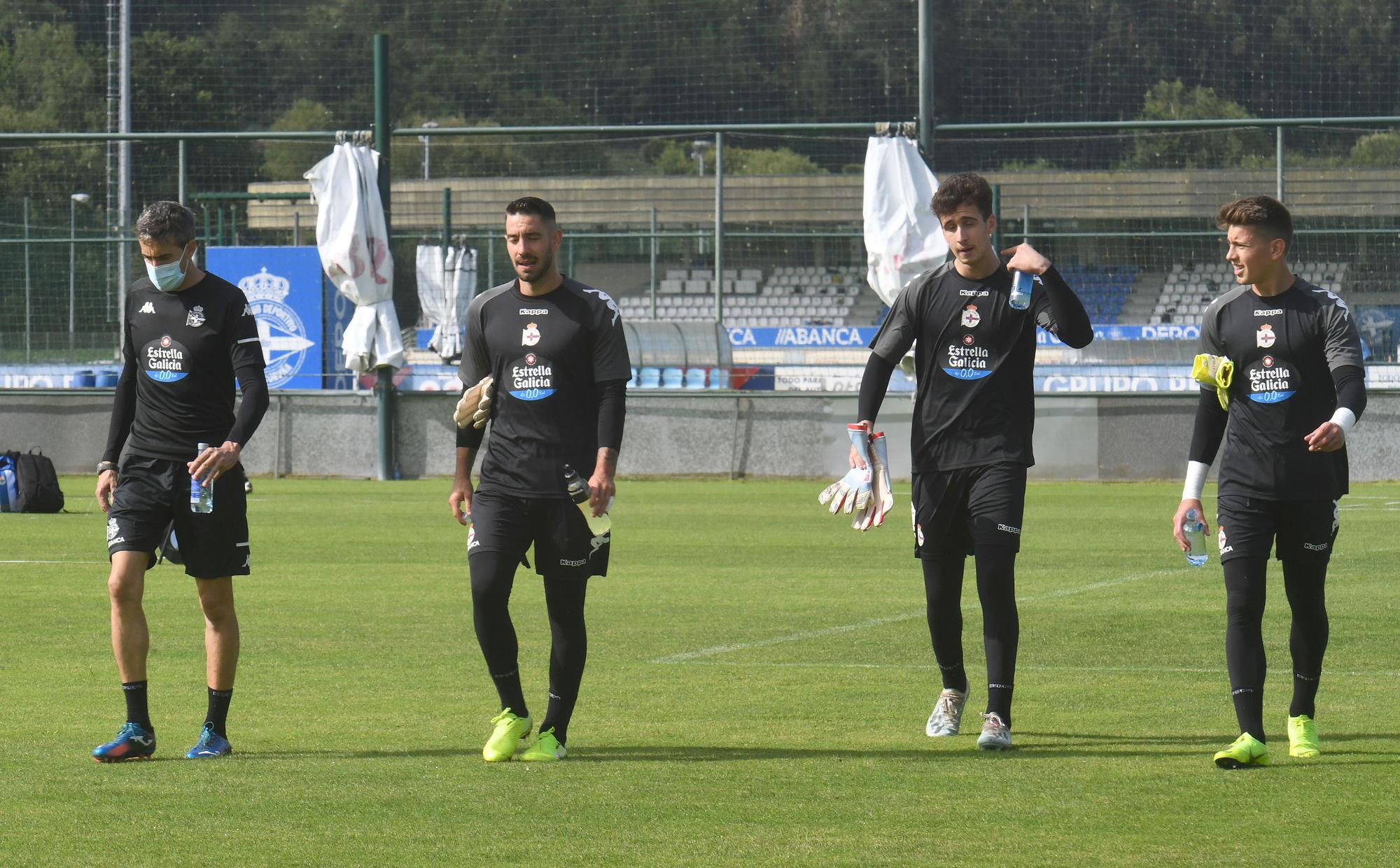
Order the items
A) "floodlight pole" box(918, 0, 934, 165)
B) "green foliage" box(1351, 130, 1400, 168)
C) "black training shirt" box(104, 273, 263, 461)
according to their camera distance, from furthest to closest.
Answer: "green foliage" box(1351, 130, 1400, 168) → "floodlight pole" box(918, 0, 934, 165) → "black training shirt" box(104, 273, 263, 461)

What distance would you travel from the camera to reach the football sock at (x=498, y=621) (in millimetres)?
6836

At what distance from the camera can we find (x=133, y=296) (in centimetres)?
714

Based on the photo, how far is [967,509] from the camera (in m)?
7.29

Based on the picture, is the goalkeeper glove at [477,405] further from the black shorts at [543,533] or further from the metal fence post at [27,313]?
the metal fence post at [27,313]

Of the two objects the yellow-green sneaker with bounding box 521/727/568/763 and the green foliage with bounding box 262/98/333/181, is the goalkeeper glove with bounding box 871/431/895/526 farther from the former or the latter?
the green foliage with bounding box 262/98/333/181

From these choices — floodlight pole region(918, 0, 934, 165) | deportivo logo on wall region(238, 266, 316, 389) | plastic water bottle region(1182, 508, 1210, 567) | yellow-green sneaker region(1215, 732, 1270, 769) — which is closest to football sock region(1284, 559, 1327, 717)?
A: plastic water bottle region(1182, 508, 1210, 567)

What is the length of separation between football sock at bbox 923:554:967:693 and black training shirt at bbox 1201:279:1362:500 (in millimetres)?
1140

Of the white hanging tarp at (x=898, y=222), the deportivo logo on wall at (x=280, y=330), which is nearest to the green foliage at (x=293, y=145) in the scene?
the deportivo logo on wall at (x=280, y=330)

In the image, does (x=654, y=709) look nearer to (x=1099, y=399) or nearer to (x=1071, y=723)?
(x=1071, y=723)

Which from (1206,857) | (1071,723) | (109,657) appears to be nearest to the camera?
(1206,857)

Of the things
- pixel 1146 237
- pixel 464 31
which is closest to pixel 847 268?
pixel 1146 237

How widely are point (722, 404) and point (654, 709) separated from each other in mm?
15479

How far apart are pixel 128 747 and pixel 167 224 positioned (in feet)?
5.86

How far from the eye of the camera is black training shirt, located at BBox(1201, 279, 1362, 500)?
6609 mm
